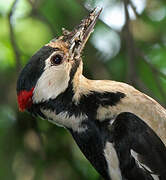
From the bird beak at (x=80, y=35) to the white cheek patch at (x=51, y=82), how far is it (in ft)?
0.37

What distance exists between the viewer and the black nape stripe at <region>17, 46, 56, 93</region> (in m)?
3.91

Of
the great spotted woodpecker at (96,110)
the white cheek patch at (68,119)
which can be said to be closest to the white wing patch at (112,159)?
the great spotted woodpecker at (96,110)

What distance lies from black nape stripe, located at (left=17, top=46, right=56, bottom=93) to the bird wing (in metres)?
0.62

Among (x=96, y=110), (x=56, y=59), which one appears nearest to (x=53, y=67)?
(x=56, y=59)

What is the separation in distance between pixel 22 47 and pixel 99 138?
6.80 feet

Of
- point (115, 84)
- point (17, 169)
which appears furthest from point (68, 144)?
point (115, 84)

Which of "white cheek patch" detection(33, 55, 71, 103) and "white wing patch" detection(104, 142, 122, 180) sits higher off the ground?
"white cheek patch" detection(33, 55, 71, 103)

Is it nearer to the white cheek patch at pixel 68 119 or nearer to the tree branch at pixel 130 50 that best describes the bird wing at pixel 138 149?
the white cheek patch at pixel 68 119

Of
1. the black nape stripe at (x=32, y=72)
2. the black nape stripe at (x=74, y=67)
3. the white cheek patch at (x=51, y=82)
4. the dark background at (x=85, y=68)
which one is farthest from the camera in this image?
the dark background at (x=85, y=68)

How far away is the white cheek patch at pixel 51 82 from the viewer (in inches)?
159

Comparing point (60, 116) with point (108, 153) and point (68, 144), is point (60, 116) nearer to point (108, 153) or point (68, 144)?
point (108, 153)

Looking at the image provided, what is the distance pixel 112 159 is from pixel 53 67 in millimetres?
758

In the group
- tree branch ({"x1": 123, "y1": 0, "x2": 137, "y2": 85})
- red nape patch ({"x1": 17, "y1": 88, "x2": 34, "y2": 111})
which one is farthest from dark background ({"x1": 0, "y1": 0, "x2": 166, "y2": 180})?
red nape patch ({"x1": 17, "y1": 88, "x2": 34, "y2": 111})

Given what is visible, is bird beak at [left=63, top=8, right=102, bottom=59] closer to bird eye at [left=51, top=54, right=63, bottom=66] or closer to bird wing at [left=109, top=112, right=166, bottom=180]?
bird eye at [left=51, top=54, right=63, bottom=66]
